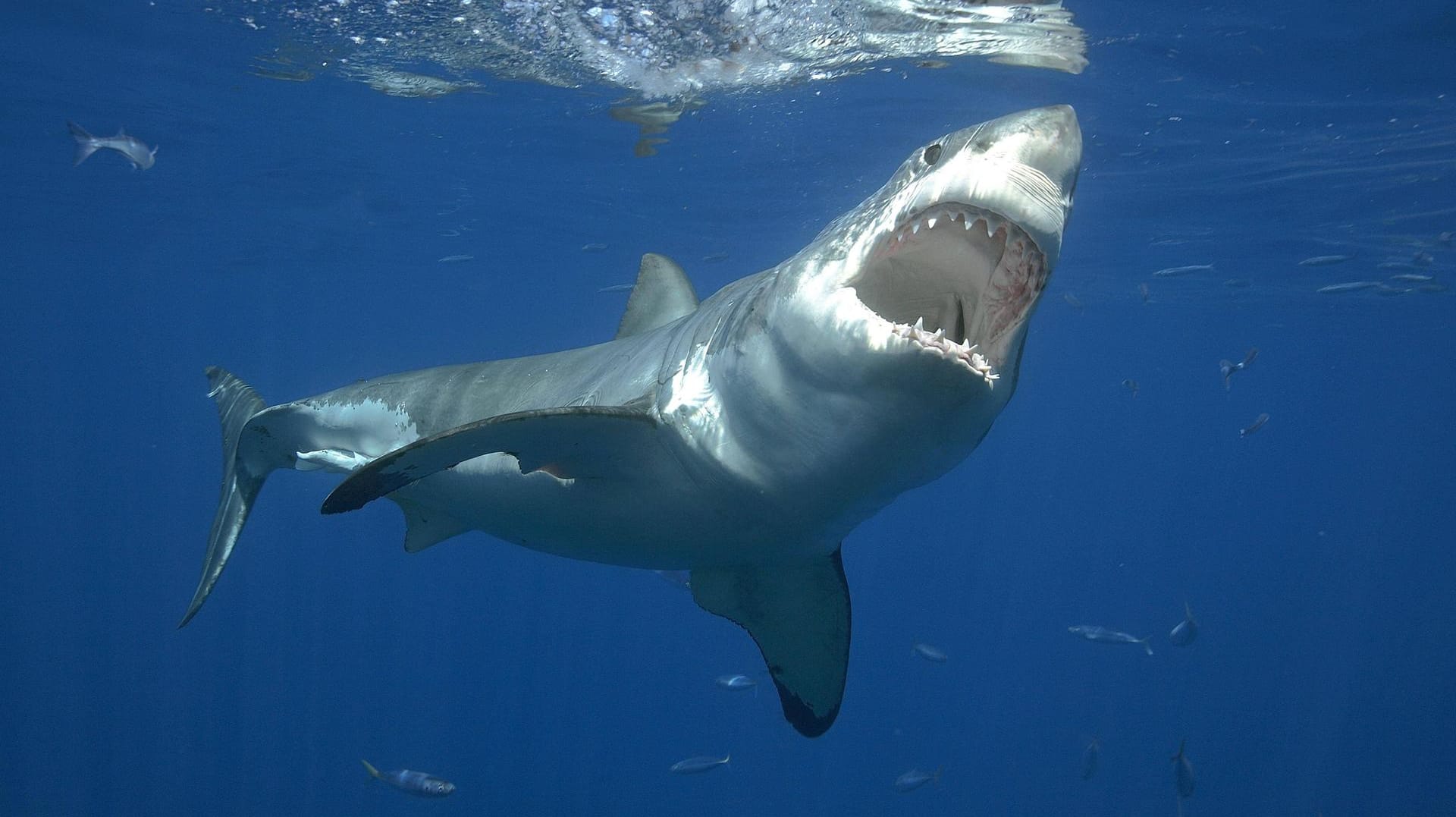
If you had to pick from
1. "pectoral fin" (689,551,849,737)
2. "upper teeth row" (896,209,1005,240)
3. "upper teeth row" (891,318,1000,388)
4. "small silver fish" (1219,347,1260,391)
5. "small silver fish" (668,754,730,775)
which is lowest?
"small silver fish" (668,754,730,775)

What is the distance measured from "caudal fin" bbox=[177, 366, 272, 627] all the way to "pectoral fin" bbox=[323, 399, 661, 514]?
3087mm

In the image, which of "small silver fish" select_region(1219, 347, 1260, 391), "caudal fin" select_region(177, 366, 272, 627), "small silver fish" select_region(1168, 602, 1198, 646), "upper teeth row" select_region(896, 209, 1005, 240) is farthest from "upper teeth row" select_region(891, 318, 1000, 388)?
"small silver fish" select_region(1219, 347, 1260, 391)

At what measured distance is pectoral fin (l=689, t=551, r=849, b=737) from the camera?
474 centimetres

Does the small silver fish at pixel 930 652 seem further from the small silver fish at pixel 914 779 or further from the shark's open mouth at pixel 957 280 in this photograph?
the shark's open mouth at pixel 957 280

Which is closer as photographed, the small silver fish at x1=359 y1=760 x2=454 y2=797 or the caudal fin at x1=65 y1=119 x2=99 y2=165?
the small silver fish at x1=359 y1=760 x2=454 y2=797

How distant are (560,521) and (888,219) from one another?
250 cm

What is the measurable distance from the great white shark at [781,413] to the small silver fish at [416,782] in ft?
14.1

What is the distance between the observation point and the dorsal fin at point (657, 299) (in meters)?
5.49

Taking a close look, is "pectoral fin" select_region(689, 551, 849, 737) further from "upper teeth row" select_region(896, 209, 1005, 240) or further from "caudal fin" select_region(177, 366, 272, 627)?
"caudal fin" select_region(177, 366, 272, 627)

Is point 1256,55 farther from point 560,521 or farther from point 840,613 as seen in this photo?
point 560,521

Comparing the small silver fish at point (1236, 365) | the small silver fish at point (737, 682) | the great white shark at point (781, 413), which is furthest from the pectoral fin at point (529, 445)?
the small silver fish at point (1236, 365)

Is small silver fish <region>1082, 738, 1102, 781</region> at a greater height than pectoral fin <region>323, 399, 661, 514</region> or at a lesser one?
lesser

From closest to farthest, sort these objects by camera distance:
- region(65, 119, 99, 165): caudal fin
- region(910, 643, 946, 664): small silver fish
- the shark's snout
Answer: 1. the shark's snout
2. region(65, 119, 99, 165): caudal fin
3. region(910, 643, 946, 664): small silver fish

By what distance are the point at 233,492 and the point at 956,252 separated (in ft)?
18.1
